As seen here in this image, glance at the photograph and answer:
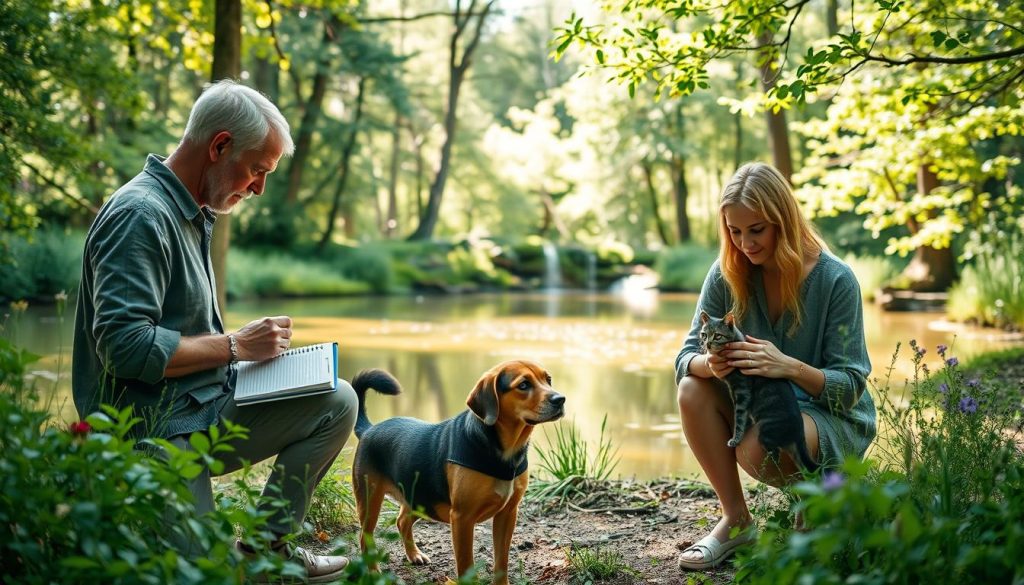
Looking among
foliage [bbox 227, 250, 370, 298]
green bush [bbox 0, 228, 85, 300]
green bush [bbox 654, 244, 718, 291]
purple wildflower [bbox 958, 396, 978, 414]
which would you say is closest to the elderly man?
purple wildflower [bbox 958, 396, 978, 414]

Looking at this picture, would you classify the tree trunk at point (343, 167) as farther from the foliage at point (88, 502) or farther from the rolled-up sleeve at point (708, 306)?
the foliage at point (88, 502)

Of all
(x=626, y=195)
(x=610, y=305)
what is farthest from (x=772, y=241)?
(x=626, y=195)

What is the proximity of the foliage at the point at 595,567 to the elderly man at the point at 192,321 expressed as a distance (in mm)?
930

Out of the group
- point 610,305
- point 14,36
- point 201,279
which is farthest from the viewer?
point 610,305

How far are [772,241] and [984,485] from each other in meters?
1.68

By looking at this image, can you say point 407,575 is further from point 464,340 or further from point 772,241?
point 464,340

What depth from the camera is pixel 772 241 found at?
3750 mm

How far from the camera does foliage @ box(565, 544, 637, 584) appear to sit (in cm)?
350

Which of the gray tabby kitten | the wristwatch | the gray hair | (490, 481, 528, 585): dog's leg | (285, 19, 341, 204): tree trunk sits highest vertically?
(285, 19, 341, 204): tree trunk

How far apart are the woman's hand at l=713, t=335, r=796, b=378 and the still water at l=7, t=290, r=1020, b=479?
1731mm

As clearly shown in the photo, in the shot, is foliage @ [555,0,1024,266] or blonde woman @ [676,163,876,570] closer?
blonde woman @ [676,163,876,570]

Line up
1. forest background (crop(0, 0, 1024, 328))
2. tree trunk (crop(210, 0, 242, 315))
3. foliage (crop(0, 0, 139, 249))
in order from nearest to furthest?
1. forest background (crop(0, 0, 1024, 328))
2. tree trunk (crop(210, 0, 242, 315))
3. foliage (crop(0, 0, 139, 249))

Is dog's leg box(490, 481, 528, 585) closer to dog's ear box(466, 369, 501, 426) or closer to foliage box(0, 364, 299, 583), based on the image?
dog's ear box(466, 369, 501, 426)

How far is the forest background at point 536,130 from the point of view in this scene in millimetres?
5293
